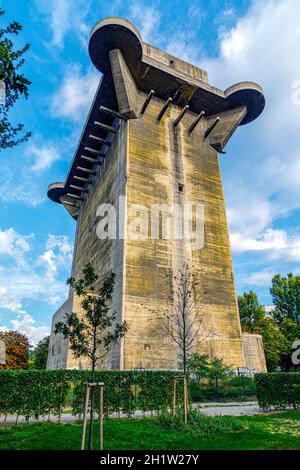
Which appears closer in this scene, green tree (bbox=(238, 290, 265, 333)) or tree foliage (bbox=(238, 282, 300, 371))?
tree foliage (bbox=(238, 282, 300, 371))

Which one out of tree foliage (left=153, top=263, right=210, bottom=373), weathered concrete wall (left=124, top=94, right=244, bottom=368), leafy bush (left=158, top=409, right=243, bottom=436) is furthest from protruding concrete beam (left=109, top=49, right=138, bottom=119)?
leafy bush (left=158, top=409, right=243, bottom=436)

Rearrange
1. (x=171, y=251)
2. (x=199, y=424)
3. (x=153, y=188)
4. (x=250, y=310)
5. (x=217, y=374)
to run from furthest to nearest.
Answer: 1. (x=250, y=310)
2. (x=153, y=188)
3. (x=171, y=251)
4. (x=217, y=374)
5. (x=199, y=424)

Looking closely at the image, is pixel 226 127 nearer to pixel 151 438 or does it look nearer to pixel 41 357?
pixel 151 438

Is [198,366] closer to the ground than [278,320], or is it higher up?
closer to the ground

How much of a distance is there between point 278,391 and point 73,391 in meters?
8.53

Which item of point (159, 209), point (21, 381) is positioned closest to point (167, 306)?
point (159, 209)

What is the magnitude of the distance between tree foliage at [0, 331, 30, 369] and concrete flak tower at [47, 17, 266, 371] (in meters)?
5.78

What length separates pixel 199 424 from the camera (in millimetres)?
8492

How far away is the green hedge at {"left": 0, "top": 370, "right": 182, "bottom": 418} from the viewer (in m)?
10.4

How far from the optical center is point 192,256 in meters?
23.9

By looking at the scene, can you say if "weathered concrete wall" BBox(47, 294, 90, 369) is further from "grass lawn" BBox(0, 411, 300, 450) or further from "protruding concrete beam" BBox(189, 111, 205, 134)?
"protruding concrete beam" BBox(189, 111, 205, 134)

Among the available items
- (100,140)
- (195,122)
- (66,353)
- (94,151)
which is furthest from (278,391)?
(94,151)

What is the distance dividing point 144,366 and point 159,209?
36.0 ft

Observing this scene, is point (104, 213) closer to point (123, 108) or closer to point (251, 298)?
point (123, 108)
